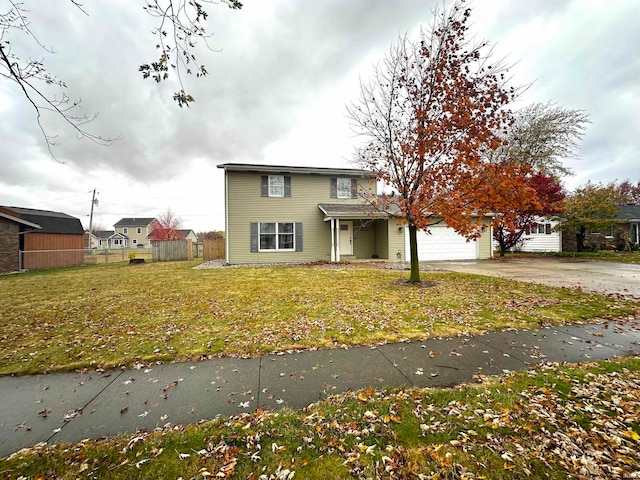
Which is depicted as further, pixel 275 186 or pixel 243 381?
pixel 275 186

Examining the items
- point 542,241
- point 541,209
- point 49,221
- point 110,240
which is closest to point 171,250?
point 49,221

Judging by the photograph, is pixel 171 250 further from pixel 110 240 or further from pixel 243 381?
pixel 110 240

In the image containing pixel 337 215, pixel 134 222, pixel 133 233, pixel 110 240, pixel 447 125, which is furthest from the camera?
pixel 134 222

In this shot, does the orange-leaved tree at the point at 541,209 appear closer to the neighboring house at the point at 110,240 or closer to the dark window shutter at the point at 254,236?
the dark window shutter at the point at 254,236

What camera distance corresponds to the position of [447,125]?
698 cm

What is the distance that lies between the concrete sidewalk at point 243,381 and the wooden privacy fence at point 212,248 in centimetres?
1761

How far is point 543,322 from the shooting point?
483 centimetres

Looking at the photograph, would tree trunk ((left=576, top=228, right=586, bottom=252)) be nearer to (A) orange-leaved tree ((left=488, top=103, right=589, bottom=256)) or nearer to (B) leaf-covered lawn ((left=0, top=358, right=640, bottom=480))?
(A) orange-leaved tree ((left=488, top=103, right=589, bottom=256))

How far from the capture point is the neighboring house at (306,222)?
14.9 m

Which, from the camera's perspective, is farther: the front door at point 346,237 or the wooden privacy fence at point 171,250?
the wooden privacy fence at point 171,250

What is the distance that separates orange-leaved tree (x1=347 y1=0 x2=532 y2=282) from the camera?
6.84 metres

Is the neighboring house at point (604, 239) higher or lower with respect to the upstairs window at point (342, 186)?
lower

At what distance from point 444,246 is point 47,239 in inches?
1035

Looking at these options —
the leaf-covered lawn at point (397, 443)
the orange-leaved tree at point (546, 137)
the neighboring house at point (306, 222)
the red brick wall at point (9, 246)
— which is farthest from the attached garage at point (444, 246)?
the red brick wall at point (9, 246)
